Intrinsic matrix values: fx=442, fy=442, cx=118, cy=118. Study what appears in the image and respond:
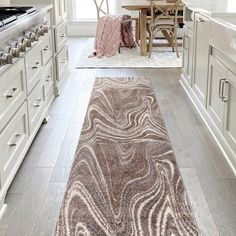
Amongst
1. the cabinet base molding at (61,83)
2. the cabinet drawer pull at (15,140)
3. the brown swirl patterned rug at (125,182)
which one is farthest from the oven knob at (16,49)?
the cabinet base molding at (61,83)

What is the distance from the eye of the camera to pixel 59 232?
2.03 meters

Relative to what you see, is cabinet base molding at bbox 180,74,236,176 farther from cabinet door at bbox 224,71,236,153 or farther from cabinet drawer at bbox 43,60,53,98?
cabinet drawer at bbox 43,60,53,98

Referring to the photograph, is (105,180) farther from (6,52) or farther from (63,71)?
(63,71)

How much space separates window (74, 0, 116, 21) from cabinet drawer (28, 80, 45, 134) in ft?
19.7

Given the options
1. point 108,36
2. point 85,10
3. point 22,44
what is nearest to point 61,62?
point 22,44

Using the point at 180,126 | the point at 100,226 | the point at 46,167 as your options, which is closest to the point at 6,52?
the point at 46,167

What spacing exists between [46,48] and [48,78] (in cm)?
30

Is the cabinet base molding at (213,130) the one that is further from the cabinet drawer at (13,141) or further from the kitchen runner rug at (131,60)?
the kitchen runner rug at (131,60)

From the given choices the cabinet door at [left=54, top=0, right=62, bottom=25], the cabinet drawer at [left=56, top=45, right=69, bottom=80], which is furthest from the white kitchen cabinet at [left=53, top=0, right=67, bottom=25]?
the cabinet drawer at [left=56, top=45, right=69, bottom=80]

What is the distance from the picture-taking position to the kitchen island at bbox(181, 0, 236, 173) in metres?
2.68

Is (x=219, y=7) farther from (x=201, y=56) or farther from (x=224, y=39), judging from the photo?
(x=224, y=39)

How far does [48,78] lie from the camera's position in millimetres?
3922

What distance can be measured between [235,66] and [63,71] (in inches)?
105

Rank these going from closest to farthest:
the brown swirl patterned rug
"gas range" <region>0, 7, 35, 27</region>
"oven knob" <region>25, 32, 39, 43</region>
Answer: the brown swirl patterned rug
"gas range" <region>0, 7, 35, 27</region>
"oven knob" <region>25, 32, 39, 43</region>
